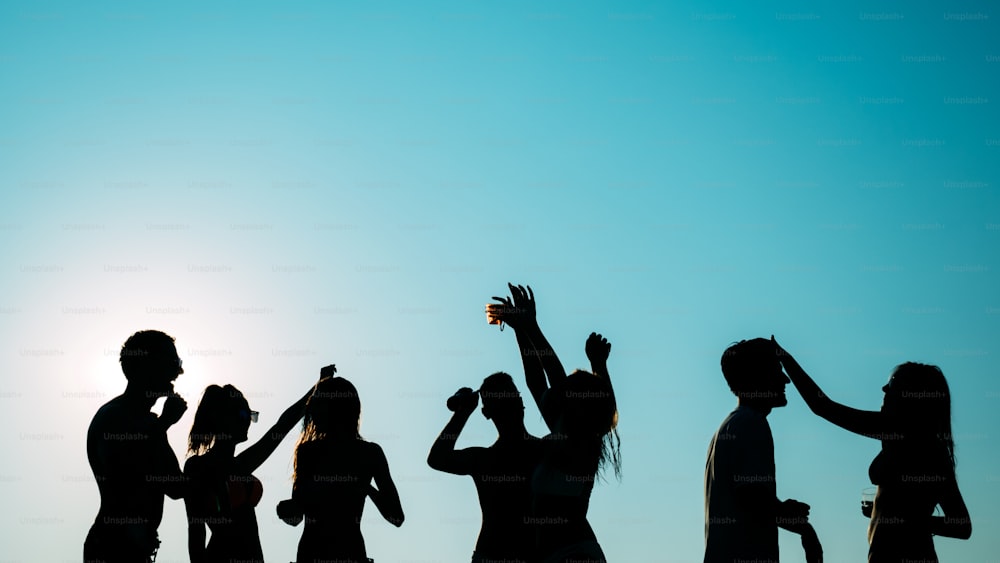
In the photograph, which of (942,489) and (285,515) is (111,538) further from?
(942,489)

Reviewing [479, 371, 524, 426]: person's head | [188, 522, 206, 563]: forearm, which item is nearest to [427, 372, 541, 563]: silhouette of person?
[479, 371, 524, 426]: person's head

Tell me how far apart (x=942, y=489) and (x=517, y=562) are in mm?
2702

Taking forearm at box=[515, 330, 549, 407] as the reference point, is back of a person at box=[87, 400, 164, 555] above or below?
below

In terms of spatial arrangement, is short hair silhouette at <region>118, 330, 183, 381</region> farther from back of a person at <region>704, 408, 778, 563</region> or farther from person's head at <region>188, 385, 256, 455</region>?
back of a person at <region>704, 408, 778, 563</region>

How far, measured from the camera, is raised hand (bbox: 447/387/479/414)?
6453 millimetres

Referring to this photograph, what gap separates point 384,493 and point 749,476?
2552mm

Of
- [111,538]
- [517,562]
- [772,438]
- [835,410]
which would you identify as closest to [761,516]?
[772,438]

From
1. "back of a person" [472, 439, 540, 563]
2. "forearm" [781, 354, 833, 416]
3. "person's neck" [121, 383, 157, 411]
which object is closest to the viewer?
"forearm" [781, 354, 833, 416]

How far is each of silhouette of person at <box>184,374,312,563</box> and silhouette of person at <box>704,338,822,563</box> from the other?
300cm

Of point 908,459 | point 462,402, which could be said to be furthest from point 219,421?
point 908,459

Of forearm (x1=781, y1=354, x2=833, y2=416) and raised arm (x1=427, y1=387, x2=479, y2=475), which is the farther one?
raised arm (x1=427, y1=387, x2=479, y2=475)

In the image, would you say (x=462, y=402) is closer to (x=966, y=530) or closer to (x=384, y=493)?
(x=384, y=493)

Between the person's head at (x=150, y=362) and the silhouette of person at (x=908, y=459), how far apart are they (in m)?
4.06

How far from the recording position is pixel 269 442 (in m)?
6.72
